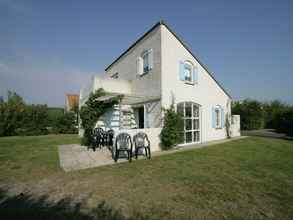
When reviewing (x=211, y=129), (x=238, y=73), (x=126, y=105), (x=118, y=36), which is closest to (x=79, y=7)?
(x=118, y=36)

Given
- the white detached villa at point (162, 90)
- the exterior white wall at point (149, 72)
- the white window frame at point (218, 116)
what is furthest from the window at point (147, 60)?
the white window frame at point (218, 116)

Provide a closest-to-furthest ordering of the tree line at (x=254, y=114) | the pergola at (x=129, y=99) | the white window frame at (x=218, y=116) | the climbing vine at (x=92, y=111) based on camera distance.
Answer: the pergola at (x=129, y=99), the climbing vine at (x=92, y=111), the white window frame at (x=218, y=116), the tree line at (x=254, y=114)

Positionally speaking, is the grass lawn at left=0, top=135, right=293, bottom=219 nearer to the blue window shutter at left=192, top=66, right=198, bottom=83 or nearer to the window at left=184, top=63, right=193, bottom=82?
the window at left=184, top=63, right=193, bottom=82

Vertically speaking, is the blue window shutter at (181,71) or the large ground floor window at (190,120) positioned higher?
the blue window shutter at (181,71)

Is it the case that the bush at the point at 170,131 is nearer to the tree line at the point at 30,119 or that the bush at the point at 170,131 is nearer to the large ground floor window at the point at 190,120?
the large ground floor window at the point at 190,120

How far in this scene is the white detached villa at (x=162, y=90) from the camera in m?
9.60

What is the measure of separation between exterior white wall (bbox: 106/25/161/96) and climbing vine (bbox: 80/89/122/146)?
2.22 m

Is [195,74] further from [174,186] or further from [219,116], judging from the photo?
[174,186]

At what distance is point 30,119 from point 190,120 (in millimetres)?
17638

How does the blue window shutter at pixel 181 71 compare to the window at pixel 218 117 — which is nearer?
the blue window shutter at pixel 181 71

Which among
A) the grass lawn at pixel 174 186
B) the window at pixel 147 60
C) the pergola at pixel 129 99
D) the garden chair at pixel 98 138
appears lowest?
the grass lawn at pixel 174 186

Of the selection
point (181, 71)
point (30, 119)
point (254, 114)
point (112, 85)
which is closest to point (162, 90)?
point (181, 71)

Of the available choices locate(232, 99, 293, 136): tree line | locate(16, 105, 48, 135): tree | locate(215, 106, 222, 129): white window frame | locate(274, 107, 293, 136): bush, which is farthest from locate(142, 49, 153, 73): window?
locate(232, 99, 293, 136): tree line

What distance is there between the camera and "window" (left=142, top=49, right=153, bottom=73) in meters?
10.4
